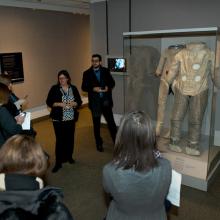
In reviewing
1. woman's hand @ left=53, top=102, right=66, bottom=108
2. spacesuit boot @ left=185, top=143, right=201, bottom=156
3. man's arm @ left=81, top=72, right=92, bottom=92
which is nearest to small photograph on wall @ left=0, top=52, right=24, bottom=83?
man's arm @ left=81, top=72, right=92, bottom=92

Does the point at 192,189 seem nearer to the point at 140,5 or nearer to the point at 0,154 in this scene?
the point at 0,154

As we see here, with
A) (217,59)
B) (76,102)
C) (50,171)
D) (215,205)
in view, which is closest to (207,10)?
(217,59)

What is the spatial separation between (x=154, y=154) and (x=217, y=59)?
2022mm

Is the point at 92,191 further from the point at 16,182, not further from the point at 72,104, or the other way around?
the point at 16,182

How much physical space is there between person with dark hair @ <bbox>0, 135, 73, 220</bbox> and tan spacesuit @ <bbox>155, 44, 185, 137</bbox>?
2.45m

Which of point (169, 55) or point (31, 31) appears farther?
point (31, 31)

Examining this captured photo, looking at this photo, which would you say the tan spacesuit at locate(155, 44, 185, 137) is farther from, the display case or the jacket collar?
the jacket collar

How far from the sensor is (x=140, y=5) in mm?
5000

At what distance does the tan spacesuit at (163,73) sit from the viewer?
11.3 ft

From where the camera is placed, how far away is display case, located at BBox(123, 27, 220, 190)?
3.21 metres

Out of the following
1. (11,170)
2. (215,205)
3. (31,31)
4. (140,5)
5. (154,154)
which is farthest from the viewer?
(31,31)

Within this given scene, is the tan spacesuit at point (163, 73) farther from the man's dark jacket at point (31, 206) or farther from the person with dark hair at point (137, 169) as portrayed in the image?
the man's dark jacket at point (31, 206)

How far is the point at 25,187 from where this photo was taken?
1259 mm

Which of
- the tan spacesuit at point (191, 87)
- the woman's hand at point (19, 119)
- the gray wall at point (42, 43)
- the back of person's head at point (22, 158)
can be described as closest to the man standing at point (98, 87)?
the tan spacesuit at point (191, 87)
